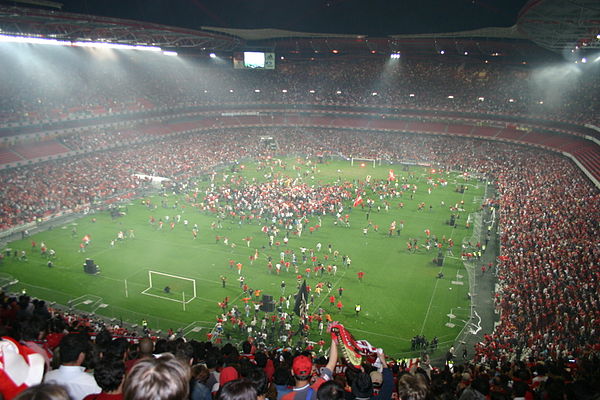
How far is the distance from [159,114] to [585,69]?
60463 millimetres

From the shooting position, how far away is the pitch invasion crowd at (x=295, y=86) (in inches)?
2228

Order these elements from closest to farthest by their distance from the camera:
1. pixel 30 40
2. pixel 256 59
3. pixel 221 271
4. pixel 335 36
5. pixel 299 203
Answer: pixel 221 271 < pixel 299 203 < pixel 30 40 < pixel 335 36 < pixel 256 59

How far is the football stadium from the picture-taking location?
9.28 meters

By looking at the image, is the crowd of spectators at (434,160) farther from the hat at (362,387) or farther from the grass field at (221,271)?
the grass field at (221,271)

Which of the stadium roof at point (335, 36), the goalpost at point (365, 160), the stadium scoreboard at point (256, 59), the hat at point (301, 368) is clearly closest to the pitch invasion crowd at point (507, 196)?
the goalpost at point (365, 160)

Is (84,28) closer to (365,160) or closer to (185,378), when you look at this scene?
(365,160)

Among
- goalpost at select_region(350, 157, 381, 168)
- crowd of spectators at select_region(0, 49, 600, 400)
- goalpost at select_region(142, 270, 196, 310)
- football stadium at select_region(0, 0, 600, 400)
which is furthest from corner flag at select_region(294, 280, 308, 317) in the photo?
goalpost at select_region(350, 157, 381, 168)

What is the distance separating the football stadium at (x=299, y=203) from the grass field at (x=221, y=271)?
0.61 ft

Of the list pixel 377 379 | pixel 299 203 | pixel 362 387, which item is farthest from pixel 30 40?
pixel 362 387

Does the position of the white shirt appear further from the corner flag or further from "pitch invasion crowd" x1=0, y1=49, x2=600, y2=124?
"pitch invasion crowd" x1=0, y1=49, x2=600, y2=124

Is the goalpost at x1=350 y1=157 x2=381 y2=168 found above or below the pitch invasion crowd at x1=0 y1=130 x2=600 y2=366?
below

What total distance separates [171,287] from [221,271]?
3.54 metres

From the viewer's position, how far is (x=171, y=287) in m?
27.7

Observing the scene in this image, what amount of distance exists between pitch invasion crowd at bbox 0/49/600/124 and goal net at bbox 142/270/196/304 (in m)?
31.0
